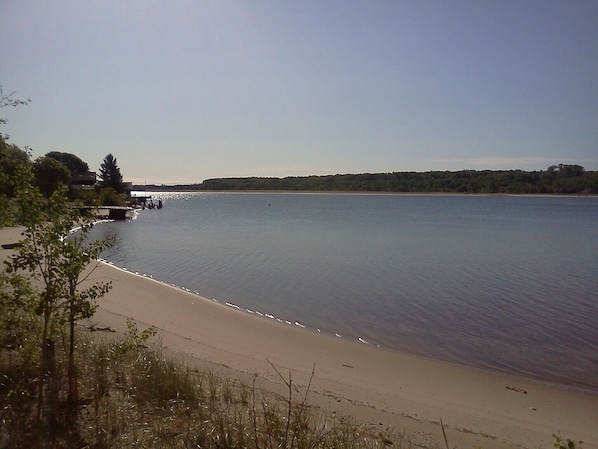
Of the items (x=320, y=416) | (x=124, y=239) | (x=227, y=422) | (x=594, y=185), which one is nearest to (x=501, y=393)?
(x=320, y=416)

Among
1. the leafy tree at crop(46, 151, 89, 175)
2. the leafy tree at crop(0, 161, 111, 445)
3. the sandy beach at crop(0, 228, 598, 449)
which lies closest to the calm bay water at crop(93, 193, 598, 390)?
the sandy beach at crop(0, 228, 598, 449)

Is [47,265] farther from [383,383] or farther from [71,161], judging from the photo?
[71,161]

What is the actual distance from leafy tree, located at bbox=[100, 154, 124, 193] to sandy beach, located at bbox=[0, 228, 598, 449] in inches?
2659

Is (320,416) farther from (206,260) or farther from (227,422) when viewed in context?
(206,260)

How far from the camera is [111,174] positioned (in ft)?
251

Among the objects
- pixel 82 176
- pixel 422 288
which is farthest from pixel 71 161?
pixel 422 288

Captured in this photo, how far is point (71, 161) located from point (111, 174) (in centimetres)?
1722

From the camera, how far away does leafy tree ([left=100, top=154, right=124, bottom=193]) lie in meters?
75.3

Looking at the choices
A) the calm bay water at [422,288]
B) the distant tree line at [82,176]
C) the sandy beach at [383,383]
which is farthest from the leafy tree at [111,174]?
the sandy beach at [383,383]

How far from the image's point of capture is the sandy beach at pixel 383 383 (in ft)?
21.0

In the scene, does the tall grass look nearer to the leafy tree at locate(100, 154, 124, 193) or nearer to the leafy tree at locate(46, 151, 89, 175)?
the leafy tree at locate(100, 154, 124, 193)

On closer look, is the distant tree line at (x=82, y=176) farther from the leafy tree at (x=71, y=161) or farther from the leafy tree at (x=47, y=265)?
the leafy tree at (x=47, y=265)

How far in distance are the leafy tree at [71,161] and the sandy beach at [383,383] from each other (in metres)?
83.7

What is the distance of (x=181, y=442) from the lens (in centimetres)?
435
